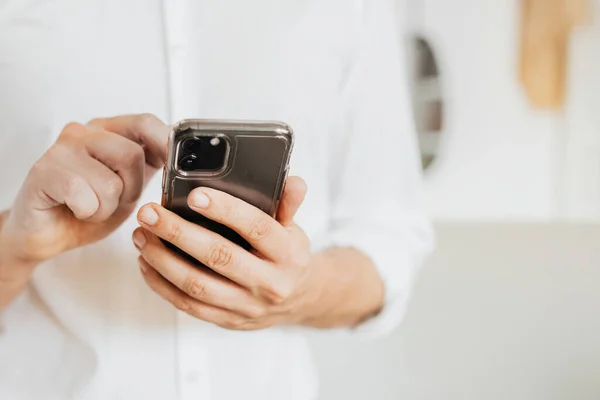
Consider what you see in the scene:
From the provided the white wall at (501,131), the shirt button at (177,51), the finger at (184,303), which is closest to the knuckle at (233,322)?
the finger at (184,303)

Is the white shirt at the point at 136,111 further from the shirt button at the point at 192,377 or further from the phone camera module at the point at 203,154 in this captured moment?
the phone camera module at the point at 203,154

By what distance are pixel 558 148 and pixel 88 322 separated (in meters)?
1.21

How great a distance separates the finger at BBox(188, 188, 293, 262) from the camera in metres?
0.32

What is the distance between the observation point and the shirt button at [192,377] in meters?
0.51

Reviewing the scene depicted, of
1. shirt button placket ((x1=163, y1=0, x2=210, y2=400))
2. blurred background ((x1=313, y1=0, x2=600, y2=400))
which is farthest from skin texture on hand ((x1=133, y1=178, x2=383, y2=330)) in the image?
blurred background ((x1=313, y1=0, x2=600, y2=400))

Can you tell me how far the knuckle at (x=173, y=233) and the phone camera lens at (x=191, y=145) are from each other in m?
0.04

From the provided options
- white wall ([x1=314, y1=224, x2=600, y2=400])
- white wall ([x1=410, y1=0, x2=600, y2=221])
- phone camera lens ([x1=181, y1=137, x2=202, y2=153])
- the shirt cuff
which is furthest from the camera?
white wall ([x1=410, y1=0, x2=600, y2=221])

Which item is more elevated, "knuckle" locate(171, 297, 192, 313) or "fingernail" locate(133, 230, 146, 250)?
"fingernail" locate(133, 230, 146, 250)

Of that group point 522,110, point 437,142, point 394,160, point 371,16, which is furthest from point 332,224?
point 522,110

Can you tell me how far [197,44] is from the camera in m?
0.52

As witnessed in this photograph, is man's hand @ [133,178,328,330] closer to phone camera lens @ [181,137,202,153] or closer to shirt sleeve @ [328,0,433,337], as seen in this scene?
phone camera lens @ [181,137,202,153]

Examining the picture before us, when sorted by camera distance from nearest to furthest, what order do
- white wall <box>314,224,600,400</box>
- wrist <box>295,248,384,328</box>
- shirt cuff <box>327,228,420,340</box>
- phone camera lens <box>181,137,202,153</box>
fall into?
phone camera lens <box>181,137,202,153</box>
wrist <box>295,248,384,328</box>
shirt cuff <box>327,228,420,340</box>
white wall <box>314,224,600,400</box>

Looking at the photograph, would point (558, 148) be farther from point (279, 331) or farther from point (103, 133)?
point (103, 133)

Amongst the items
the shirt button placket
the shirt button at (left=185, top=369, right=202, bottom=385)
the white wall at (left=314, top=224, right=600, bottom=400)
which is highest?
the shirt button placket
